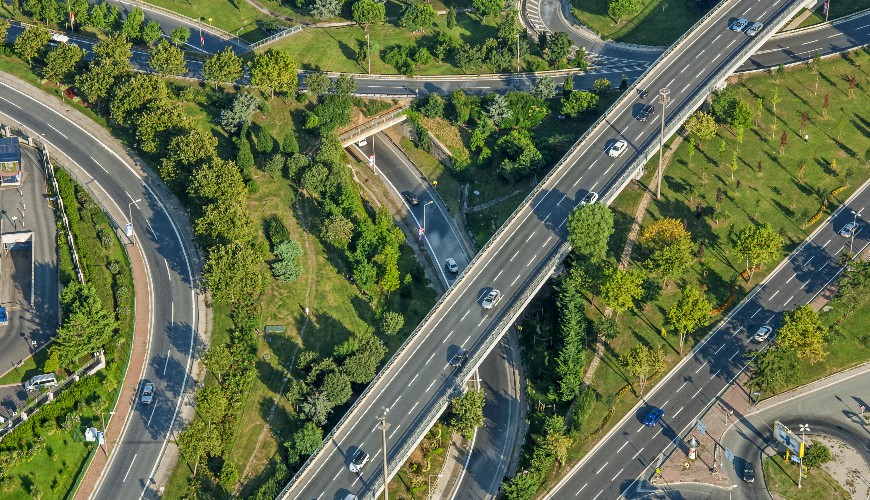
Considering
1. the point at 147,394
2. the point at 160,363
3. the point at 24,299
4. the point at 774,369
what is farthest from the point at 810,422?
the point at 24,299

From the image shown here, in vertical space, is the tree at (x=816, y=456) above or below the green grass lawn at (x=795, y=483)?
above

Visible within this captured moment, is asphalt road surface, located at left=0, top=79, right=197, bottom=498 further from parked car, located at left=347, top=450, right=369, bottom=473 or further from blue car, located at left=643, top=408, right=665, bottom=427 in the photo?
blue car, located at left=643, top=408, right=665, bottom=427

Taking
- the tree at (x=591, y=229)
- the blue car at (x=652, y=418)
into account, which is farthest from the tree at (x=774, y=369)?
the tree at (x=591, y=229)

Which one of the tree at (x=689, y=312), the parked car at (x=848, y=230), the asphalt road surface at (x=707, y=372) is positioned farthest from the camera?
the parked car at (x=848, y=230)

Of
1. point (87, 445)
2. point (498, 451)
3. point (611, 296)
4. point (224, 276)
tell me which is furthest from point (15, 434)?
point (611, 296)

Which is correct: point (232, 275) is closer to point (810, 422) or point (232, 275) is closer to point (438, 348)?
point (438, 348)

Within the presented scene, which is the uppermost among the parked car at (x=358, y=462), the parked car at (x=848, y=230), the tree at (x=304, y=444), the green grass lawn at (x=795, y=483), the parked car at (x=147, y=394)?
the parked car at (x=848, y=230)

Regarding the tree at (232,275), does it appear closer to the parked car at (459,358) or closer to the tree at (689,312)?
the parked car at (459,358)
